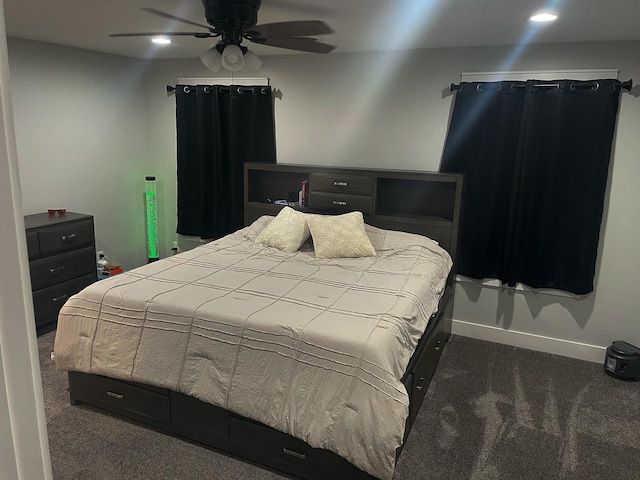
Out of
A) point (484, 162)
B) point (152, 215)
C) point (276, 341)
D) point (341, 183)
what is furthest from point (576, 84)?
point (152, 215)

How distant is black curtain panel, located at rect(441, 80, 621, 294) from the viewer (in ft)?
11.0

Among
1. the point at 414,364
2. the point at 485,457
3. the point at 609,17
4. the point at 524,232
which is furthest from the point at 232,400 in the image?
the point at 609,17

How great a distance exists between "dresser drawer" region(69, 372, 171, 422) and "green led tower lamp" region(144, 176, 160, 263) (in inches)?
92.1

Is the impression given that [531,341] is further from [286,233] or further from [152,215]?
[152,215]

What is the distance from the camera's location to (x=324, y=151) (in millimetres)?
4289

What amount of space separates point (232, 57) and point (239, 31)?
0.13m

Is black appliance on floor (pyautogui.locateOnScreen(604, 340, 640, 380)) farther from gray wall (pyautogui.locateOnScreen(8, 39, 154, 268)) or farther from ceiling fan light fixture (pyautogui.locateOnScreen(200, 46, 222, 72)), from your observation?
gray wall (pyautogui.locateOnScreen(8, 39, 154, 268))

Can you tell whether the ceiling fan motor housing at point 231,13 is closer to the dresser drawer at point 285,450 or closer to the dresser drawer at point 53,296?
the dresser drawer at point 285,450

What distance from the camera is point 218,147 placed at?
4.55 meters

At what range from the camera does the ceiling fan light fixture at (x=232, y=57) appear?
2459mm

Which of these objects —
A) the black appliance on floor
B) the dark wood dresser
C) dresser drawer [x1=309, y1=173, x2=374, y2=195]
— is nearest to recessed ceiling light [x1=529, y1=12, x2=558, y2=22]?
dresser drawer [x1=309, y1=173, x2=374, y2=195]

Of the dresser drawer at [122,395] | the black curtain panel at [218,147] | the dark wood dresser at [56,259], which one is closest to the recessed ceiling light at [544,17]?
the black curtain panel at [218,147]

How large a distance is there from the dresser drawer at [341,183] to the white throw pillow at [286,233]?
37cm

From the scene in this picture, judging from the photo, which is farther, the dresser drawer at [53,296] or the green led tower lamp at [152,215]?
the green led tower lamp at [152,215]
